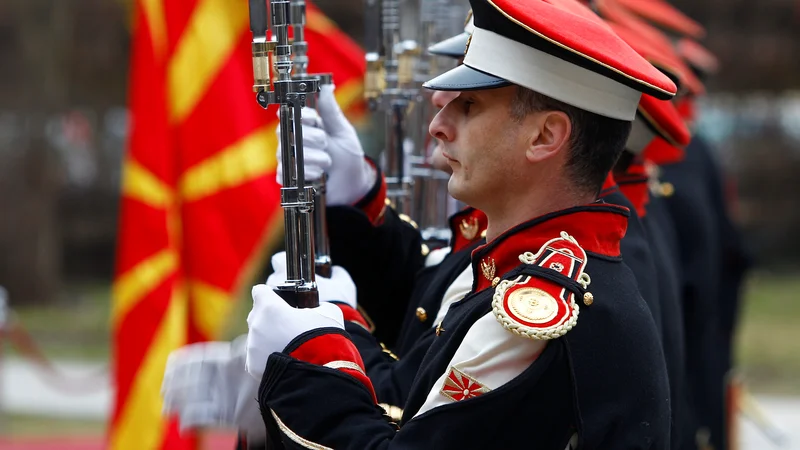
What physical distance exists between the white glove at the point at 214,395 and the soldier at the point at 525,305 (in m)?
0.21

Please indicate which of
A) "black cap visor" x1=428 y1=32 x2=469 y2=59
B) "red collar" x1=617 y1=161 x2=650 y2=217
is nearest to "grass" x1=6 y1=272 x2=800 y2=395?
"red collar" x1=617 y1=161 x2=650 y2=217

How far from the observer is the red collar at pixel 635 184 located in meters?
3.30

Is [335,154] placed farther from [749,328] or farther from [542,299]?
[749,328]

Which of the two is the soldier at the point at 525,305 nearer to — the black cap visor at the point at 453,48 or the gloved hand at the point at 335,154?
the gloved hand at the point at 335,154

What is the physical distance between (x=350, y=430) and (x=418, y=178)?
1.68m

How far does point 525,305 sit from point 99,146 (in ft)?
46.1

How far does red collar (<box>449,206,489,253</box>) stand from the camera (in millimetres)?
2844

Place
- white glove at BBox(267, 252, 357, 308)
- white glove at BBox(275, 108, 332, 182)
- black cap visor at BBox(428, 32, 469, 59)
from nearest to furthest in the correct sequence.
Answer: white glove at BBox(267, 252, 357, 308) → white glove at BBox(275, 108, 332, 182) → black cap visor at BBox(428, 32, 469, 59)

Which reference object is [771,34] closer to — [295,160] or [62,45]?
[62,45]

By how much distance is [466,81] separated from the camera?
2188 millimetres

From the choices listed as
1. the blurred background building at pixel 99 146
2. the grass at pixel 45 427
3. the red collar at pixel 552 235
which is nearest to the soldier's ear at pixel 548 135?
the red collar at pixel 552 235

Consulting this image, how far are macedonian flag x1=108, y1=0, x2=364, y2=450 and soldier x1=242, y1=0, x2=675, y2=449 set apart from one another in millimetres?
2403

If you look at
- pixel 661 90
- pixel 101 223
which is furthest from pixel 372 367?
pixel 101 223

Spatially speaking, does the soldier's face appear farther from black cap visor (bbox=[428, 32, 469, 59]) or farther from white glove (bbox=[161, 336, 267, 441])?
black cap visor (bbox=[428, 32, 469, 59])
